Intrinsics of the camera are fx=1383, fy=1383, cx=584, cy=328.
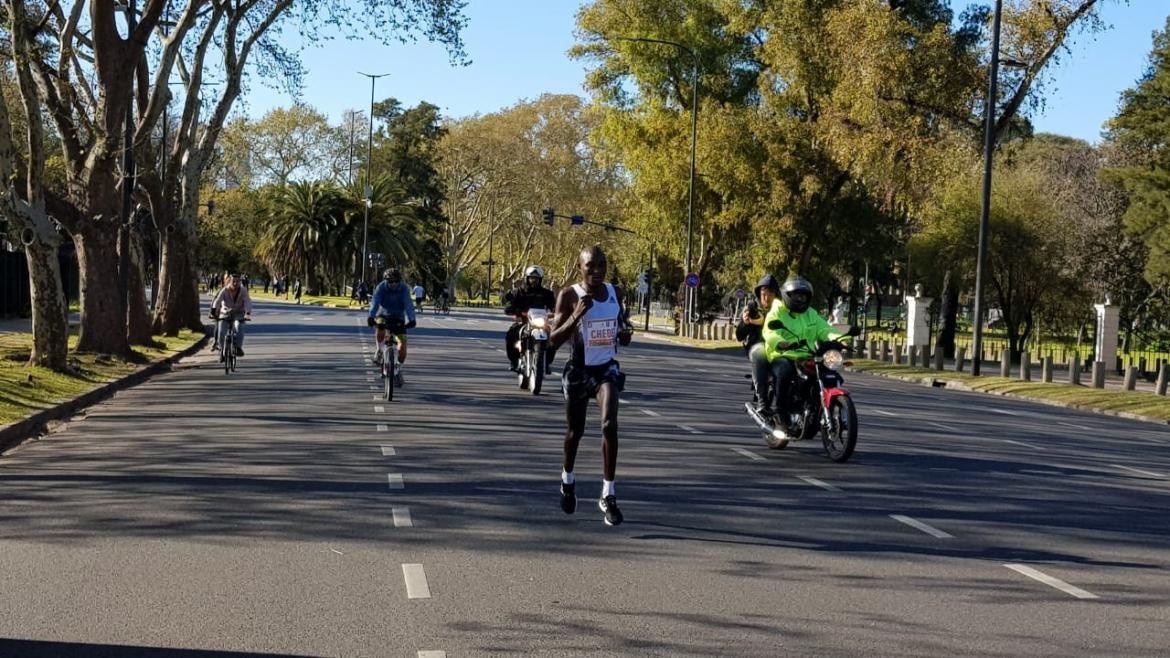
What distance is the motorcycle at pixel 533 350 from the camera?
19.8m

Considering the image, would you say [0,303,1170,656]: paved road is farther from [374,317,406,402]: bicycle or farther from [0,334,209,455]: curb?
[374,317,406,402]: bicycle

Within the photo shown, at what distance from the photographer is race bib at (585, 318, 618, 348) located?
930cm

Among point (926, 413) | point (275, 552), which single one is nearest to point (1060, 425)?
point (926, 413)

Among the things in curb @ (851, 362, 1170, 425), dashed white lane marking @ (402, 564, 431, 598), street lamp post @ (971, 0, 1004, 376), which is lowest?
curb @ (851, 362, 1170, 425)

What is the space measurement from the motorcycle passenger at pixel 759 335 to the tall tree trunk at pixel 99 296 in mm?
13697

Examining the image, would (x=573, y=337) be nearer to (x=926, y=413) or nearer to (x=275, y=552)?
(x=275, y=552)

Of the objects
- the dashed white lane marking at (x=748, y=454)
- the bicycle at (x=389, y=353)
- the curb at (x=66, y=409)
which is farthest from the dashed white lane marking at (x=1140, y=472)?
the curb at (x=66, y=409)

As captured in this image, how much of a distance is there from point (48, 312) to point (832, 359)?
13088 mm

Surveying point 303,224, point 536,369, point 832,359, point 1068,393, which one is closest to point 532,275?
point 536,369

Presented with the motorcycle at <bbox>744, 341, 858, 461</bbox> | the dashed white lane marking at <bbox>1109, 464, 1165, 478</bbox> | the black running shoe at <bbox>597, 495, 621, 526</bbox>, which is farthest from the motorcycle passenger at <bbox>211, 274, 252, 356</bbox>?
the black running shoe at <bbox>597, 495, 621, 526</bbox>

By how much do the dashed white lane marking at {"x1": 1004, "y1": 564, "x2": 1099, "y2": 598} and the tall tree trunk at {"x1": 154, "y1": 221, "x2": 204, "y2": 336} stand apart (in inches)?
1125

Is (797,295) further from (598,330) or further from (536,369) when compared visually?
(536,369)

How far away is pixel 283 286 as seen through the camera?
109188 mm

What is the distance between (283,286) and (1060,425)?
3686 inches
